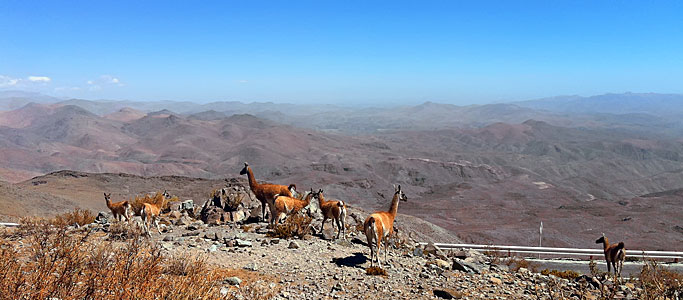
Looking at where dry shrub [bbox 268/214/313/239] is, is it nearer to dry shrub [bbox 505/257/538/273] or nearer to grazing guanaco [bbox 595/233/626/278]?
dry shrub [bbox 505/257/538/273]

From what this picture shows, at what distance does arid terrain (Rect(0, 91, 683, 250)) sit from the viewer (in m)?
37.3

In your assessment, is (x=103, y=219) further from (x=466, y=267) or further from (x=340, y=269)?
(x=466, y=267)

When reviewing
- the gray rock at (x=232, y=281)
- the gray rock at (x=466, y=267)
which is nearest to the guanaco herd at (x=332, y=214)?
the gray rock at (x=466, y=267)

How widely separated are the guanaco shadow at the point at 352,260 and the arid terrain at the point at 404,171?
22.9m

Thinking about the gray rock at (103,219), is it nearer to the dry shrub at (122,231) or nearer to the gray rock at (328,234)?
the dry shrub at (122,231)

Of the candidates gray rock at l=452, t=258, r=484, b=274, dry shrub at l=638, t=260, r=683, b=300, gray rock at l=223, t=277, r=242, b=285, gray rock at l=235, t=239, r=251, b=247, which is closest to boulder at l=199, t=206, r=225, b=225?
gray rock at l=235, t=239, r=251, b=247

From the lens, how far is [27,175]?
69062mm

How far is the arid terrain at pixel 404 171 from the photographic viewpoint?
3731 centimetres

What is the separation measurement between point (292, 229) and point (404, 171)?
237 ft

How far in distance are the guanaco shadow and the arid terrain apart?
75.1 feet

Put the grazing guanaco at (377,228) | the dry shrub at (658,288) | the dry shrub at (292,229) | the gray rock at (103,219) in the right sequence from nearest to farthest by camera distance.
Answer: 1. the dry shrub at (658,288)
2. the grazing guanaco at (377,228)
3. the dry shrub at (292,229)
4. the gray rock at (103,219)

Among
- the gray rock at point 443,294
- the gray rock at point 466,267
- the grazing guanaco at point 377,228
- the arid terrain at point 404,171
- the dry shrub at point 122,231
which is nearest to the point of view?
the gray rock at point 443,294

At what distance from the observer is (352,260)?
998 centimetres

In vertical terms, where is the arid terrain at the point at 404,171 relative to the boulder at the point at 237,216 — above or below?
below
